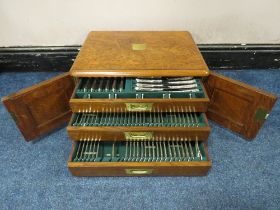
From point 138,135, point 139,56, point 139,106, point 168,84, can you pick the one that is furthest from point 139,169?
point 139,56

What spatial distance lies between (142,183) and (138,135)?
25cm

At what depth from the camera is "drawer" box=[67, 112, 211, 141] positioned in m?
1.00

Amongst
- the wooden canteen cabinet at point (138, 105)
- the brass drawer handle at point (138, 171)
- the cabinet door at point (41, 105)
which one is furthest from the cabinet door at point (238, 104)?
the cabinet door at point (41, 105)

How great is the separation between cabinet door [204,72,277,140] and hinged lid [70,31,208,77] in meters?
0.16

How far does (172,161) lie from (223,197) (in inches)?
11.5

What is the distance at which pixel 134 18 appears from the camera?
1477 mm

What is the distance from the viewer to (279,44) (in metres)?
1.65

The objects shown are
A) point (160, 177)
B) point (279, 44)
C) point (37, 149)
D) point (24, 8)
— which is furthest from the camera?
point (279, 44)

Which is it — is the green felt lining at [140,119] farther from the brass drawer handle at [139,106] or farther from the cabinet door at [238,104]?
the cabinet door at [238,104]

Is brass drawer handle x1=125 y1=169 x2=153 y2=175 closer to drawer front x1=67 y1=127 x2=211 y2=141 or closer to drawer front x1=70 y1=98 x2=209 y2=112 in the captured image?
drawer front x1=67 y1=127 x2=211 y2=141

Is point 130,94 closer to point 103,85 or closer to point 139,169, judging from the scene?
point 103,85

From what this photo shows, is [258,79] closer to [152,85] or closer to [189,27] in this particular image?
[189,27]

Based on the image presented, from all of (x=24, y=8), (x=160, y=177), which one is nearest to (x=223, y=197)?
(x=160, y=177)

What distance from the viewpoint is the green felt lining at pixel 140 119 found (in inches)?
40.9
